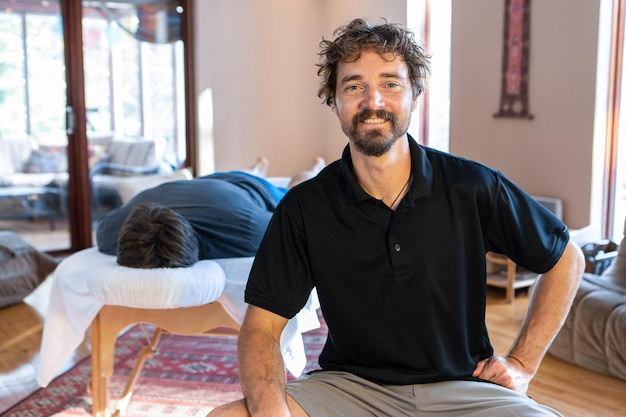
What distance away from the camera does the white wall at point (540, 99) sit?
4500 millimetres

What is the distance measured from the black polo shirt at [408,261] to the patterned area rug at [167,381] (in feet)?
4.54

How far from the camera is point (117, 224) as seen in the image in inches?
115

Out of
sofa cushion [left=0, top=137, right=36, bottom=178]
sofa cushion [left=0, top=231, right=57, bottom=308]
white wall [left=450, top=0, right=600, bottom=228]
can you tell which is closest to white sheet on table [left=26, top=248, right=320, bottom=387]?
sofa cushion [left=0, top=231, right=57, bottom=308]

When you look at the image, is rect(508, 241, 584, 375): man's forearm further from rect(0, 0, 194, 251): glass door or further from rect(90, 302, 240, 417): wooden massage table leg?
rect(0, 0, 194, 251): glass door

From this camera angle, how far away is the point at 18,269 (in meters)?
4.38

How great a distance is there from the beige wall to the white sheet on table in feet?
8.45

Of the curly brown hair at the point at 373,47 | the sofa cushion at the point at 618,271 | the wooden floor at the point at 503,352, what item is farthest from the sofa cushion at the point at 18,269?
the curly brown hair at the point at 373,47

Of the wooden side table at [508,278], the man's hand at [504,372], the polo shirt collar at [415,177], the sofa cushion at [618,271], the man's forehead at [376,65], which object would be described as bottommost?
the wooden side table at [508,278]

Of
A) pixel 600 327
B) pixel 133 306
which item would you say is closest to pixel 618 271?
pixel 600 327

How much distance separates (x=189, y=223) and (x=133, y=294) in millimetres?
458

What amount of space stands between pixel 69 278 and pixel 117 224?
0.38 metres

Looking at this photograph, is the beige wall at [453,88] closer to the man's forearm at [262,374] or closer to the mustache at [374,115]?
the mustache at [374,115]

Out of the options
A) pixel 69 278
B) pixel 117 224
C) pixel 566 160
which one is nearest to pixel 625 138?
pixel 566 160

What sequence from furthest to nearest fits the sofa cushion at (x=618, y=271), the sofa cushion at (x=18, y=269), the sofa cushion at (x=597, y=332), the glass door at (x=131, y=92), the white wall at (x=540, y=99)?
the glass door at (x=131, y=92)
the white wall at (x=540, y=99)
the sofa cushion at (x=18, y=269)
the sofa cushion at (x=618, y=271)
the sofa cushion at (x=597, y=332)
